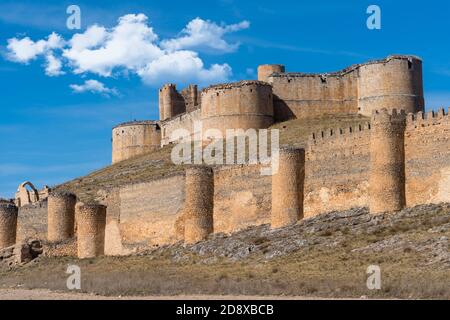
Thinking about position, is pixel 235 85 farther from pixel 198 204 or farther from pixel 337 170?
pixel 337 170

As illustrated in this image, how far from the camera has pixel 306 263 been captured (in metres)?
25.8

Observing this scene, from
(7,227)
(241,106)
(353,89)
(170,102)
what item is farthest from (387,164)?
(170,102)

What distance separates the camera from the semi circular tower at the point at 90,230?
39.0 m

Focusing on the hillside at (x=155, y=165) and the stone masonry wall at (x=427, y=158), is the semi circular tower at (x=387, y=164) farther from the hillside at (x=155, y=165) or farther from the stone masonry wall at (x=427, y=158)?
the hillside at (x=155, y=165)

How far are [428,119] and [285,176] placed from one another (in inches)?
231

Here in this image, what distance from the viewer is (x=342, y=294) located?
20.1 m

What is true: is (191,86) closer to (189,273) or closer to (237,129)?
(237,129)

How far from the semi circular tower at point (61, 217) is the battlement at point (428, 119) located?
18.4 metres

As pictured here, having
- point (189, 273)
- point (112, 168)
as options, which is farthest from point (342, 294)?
point (112, 168)

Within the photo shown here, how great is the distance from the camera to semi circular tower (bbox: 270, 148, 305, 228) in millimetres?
31094

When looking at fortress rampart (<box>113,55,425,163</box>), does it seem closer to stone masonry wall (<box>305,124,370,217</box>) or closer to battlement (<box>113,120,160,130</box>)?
battlement (<box>113,120,160,130</box>)

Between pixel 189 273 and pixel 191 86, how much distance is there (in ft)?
123

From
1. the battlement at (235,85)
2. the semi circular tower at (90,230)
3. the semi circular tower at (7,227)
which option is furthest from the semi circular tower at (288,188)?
the battlement at (235,85)

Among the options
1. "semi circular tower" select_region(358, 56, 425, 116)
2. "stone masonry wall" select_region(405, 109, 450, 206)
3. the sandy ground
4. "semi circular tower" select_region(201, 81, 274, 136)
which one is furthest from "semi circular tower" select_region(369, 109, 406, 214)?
"semi circular tower" select_region(201, 81, 274, 136)
